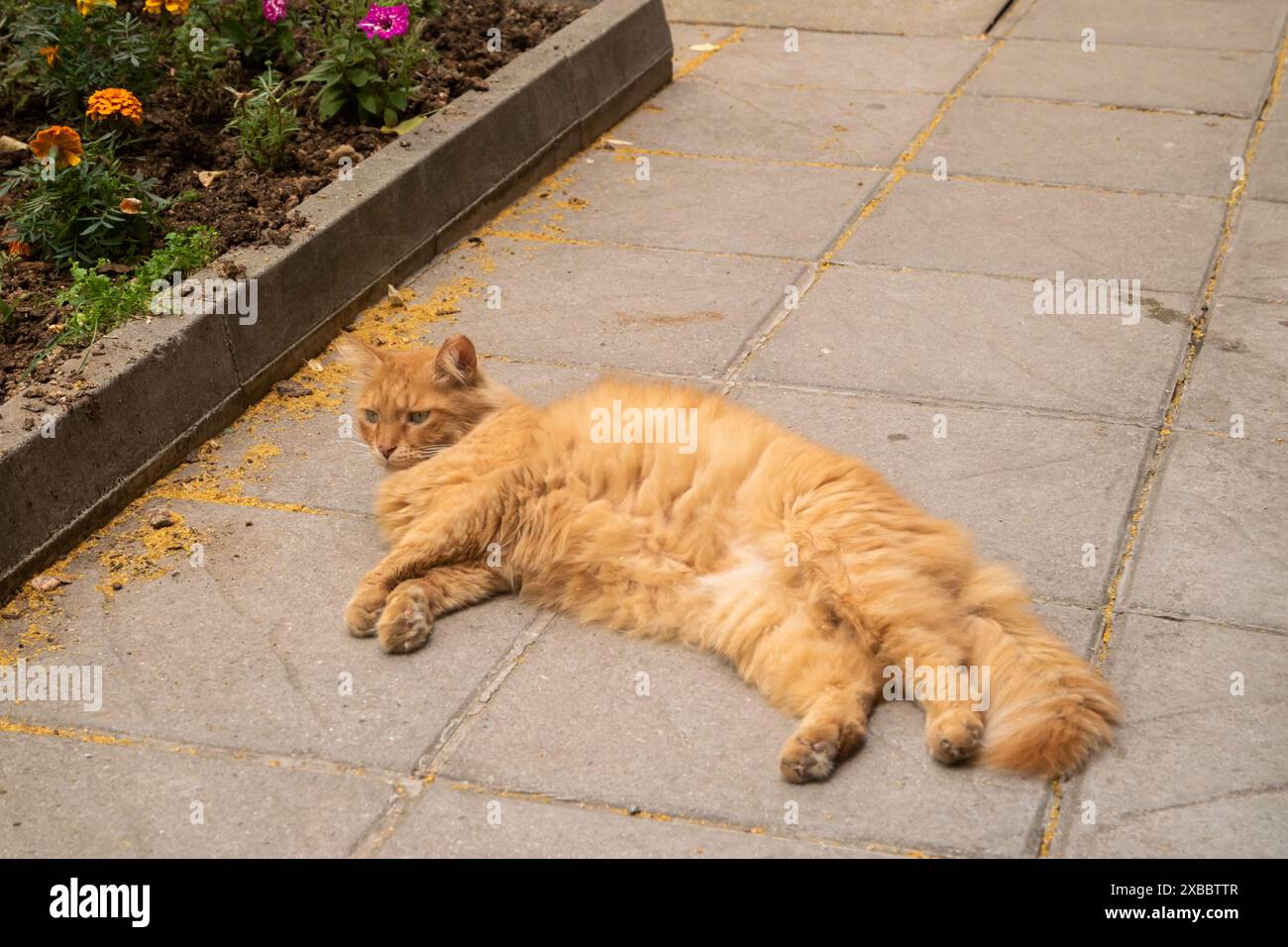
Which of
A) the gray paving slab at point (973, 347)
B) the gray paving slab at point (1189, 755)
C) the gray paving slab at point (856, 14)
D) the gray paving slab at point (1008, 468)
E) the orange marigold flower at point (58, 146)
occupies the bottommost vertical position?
the gray paving slab at point (1189, 755)

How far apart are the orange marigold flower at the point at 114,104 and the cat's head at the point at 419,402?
2488mm

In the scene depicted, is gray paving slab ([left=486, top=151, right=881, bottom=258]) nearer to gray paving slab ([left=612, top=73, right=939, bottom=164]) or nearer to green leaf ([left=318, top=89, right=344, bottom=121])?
gray paving slab ([left=612, top=73, right=939, bottom=164])

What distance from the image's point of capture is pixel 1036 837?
11.3 ft

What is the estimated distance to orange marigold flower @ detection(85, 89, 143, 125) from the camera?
21.3 ft

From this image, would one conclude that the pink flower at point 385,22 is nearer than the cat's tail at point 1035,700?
No

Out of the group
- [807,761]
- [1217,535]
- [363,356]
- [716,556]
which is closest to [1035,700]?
[807,761]

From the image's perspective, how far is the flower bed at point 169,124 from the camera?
584 centimetres

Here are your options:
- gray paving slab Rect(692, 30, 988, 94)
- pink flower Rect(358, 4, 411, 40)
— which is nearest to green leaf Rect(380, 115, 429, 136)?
pink flower Rect(358, 4, 411, 40)

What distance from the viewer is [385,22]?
24.1ft

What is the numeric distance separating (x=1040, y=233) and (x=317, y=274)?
12.2 feet

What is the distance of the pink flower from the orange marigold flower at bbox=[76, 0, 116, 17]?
1.28 m

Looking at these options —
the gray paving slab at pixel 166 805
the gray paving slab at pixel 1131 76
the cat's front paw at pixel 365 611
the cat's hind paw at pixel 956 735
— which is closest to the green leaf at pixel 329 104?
the cat's front paw at pixel 365 611

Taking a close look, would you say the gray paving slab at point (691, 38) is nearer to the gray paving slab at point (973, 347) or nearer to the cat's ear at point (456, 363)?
the gray paving slab at point (973, 347)

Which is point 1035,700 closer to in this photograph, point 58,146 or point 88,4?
point 58,146
